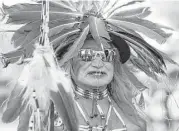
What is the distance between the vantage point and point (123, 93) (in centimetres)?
289

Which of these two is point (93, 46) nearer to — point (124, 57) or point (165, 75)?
point (124, 57)

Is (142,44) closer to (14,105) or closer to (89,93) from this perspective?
(89,93)

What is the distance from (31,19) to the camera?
2.70 m

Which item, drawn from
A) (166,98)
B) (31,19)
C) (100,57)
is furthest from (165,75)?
(31,19)

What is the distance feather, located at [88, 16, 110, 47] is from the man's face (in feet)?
0.38

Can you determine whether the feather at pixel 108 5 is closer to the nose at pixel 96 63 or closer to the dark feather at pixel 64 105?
the nose at pixel 96 63

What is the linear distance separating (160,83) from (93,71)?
0.53m

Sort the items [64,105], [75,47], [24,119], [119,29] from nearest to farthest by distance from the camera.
Answer: [64,105]
[24,119]
[75,47]
[119,29]

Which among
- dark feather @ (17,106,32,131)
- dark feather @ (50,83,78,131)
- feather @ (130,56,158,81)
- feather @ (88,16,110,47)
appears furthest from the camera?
feather @ (130,56,158,81)

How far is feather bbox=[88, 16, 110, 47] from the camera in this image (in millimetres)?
2514

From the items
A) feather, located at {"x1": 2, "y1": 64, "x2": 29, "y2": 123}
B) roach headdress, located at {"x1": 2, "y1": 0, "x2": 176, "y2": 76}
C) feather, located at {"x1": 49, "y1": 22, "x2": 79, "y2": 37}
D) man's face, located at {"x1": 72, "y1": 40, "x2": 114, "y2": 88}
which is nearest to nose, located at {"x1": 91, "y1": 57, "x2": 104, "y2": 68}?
man's face, located at {"x1": 72, "y1": 40, "x2": 114, "y2": 88}

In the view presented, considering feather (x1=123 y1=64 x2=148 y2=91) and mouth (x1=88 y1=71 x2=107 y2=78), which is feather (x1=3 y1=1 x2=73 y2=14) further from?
feather (x1=123 y1=64 x2=148 y2=91)

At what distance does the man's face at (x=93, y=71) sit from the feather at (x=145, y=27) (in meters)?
0.19

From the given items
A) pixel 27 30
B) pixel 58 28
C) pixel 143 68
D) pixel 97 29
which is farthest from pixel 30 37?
pixel 143 68
